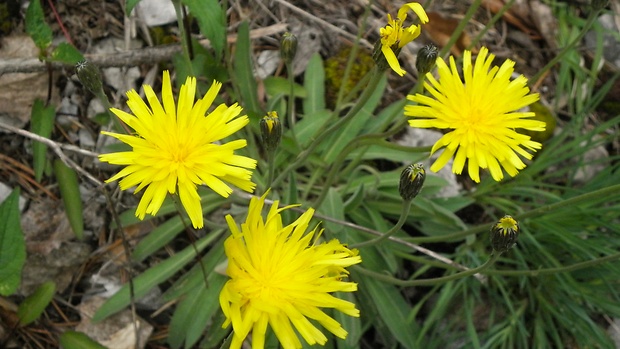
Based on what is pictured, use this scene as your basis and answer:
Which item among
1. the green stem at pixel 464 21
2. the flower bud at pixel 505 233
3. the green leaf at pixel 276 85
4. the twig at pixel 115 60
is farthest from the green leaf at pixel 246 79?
the flower bud at pixel 505 233

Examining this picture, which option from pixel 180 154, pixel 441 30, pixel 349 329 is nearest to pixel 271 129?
pixel 180 154

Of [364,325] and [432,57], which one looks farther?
[364,325]

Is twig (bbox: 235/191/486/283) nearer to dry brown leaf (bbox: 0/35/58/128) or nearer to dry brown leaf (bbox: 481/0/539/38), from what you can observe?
dry brown leaf (bbox: 0/35/58/128)

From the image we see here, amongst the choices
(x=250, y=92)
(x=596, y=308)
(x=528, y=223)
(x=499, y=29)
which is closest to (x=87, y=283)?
(x=250, y=92)

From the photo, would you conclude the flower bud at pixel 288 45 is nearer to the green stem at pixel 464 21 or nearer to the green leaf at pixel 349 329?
the green stem at pixel 464 21

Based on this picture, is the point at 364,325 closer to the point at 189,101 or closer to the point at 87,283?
the point at 87,283

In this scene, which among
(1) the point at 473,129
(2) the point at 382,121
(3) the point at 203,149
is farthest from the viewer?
(2) the point at 382,121
